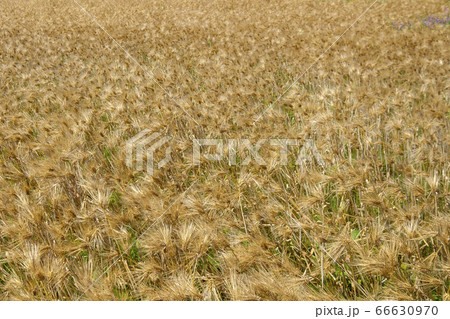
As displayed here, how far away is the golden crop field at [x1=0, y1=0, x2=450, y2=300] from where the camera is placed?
2047mm

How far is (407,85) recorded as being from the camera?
491 centimetres

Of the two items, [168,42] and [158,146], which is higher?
[168,42]

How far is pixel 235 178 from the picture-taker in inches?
142

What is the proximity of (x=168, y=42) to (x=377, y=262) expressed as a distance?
7.58m

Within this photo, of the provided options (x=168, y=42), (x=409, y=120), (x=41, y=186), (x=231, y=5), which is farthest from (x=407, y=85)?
(x=231, y=5)

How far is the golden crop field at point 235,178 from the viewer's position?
2047 mm

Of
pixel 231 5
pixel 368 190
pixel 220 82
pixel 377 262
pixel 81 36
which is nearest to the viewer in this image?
pixel 377 262

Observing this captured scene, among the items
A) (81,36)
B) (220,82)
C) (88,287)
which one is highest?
(81,36)

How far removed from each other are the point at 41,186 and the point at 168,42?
20.0 ft

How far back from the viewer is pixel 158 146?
3578 mm

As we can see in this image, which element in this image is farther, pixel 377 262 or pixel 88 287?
pixel 88 287

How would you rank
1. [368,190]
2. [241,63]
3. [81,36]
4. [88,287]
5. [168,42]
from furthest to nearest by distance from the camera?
[81,36]
[168,42]
[241,63]
[368,190]
[88,287]

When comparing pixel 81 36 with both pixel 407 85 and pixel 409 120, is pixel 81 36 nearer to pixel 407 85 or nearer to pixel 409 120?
pixel 407 85

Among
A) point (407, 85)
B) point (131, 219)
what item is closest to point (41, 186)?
point (131, 219)
